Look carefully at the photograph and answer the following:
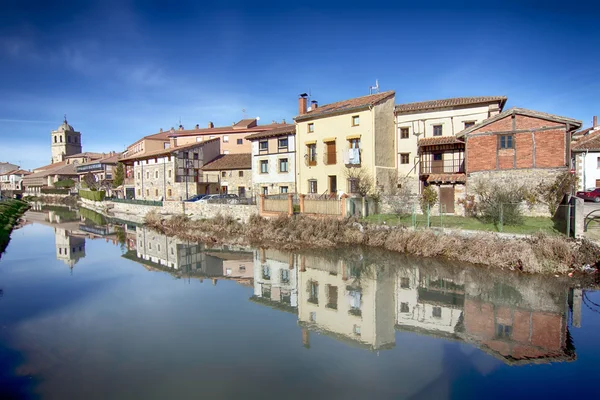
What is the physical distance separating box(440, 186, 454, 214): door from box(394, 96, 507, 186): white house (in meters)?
2.50

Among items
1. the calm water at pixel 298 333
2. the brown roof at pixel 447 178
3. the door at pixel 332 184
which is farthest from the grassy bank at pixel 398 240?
the brown roof at pixel 447 178

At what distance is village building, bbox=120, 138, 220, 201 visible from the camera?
125 feet

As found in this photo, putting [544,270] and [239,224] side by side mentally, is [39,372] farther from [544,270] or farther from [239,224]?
[239,224]

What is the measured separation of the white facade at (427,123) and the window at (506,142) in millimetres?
3675

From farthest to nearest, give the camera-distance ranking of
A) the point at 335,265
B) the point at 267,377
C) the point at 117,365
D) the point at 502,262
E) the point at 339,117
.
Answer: the point at 339,117, the point at 335,265, the point at 502,262, the point at 117,365, the point at 267,377

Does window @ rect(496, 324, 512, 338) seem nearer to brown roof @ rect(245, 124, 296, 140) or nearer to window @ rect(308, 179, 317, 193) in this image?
window @ rect(308, 179, 317, 193)

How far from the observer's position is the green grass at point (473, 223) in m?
15.6

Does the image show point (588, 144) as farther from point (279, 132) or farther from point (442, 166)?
point (279, 132)

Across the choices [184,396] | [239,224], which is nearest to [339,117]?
[239,224]

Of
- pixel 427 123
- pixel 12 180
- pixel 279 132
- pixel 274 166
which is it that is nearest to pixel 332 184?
pixel 274 166

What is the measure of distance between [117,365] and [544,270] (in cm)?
1381

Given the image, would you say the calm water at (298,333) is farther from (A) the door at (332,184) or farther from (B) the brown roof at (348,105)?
(B) the brown roof at (348,105)

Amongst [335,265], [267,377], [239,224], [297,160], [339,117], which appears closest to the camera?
[267,377]

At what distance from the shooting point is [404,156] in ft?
87.0
